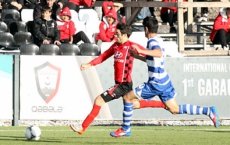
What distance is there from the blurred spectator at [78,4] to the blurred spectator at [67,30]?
3.74 feet

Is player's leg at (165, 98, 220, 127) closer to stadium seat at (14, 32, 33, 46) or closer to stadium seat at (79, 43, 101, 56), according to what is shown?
stadium seat at (79, 43, 101, 56)

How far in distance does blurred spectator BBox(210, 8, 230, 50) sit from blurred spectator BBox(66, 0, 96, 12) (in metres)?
2.97

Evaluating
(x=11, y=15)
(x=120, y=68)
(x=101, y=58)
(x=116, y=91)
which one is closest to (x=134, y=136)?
(x=116, y=91)

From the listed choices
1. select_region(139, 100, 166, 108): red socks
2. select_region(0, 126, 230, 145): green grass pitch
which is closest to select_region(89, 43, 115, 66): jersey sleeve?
select_region(139, 100, 166, 108): red socks

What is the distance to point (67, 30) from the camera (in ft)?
55.8

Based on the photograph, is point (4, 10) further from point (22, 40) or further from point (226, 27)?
point (226, 27)

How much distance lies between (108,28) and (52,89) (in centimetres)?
230

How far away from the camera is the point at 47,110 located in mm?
15508

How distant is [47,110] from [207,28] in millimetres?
6882

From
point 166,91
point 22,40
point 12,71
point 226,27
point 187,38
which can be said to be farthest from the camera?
point 187,38

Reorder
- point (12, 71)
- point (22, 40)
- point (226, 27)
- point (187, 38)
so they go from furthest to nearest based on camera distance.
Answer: point (187, 38), point (226, 27), point (22, 40), point (12, 71)

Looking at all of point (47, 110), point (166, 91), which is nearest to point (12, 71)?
point (47, 110)

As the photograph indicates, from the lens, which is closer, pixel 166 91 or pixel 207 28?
pixel 166 91

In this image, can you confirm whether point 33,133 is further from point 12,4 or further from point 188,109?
point 12,4
